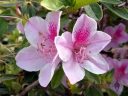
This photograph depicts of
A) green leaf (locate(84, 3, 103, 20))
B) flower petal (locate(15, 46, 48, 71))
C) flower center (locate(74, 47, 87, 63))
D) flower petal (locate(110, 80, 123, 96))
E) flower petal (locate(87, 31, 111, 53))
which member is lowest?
flower petal (locate(110, 80, 123, 96))

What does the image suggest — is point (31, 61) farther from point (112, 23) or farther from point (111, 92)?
point (112, 23)

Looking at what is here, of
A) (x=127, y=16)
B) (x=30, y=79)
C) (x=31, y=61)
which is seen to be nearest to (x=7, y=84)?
(x=30, y=79)

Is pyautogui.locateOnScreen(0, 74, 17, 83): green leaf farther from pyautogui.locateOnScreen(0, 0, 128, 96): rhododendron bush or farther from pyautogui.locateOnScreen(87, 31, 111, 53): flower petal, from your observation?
pyautogui.locateOnScreen(87, 31, 111, 53): flower petal

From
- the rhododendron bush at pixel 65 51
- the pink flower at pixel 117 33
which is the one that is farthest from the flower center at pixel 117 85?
the pink flower at pixel 117 33

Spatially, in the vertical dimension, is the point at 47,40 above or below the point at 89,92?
above

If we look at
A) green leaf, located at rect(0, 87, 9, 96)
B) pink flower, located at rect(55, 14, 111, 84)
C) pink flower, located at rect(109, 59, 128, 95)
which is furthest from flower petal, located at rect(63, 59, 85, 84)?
green leaf, located at rect(0, 87, 9, 96)

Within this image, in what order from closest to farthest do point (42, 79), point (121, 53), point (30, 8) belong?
point (42, 79) → point (30, 8) → point (121, 53)
